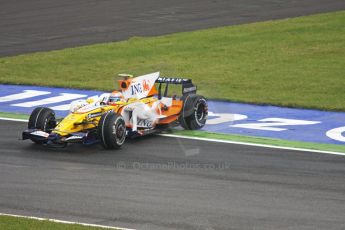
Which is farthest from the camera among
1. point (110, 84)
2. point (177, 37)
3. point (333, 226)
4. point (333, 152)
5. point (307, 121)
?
point (177, 37)

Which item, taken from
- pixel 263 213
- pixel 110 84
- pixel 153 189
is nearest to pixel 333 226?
pixel 263 213

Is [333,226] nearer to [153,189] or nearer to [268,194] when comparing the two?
[268,194]

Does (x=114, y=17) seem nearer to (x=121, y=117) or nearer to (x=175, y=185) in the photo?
(x=121, y=117)

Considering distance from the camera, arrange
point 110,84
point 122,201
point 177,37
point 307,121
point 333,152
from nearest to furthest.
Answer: point 122,201 → point 333,152 → point 307,121 → point 110,84 → point 177,37

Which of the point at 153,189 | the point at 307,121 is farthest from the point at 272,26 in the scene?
the point at 153,189

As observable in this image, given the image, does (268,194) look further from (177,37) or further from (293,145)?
(177,37)

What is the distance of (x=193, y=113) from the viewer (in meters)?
18.4

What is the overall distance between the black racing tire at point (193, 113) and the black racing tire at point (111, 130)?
1.93 meters

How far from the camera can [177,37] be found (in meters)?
29.8

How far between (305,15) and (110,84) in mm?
11025

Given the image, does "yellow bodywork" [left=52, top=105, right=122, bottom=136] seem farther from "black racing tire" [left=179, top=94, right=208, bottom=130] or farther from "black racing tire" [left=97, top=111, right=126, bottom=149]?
"black racing tire" [left=179, top=94, right=208, bottom=130]

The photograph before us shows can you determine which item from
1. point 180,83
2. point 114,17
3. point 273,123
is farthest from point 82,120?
point 114,17

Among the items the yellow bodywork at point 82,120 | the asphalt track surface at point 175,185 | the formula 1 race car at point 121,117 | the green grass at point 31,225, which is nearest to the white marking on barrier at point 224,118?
Answer: the formula 1 race car at point 121,117

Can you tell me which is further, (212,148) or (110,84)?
(110,84)
